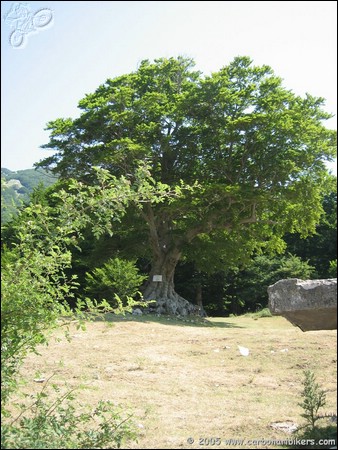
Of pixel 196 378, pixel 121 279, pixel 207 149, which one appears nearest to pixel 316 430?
pixel 196 378

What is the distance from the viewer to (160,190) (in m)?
4.50

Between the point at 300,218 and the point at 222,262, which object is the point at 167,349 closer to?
the point at 300,218

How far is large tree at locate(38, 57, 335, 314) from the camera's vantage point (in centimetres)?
1984

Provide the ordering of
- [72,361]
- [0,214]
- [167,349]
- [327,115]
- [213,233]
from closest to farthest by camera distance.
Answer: [0,214] → [72,361] → [167,349] → [327,115] → [213,233]

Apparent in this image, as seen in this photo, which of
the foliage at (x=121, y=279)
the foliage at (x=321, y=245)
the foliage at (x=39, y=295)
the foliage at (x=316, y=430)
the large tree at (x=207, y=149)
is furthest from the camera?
the foliage at (x=321, y=245)

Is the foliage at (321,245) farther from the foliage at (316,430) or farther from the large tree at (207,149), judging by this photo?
the foliage at (316,430)

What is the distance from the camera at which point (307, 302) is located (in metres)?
4.09

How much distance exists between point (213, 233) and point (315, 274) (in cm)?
773

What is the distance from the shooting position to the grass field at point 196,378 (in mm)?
4891

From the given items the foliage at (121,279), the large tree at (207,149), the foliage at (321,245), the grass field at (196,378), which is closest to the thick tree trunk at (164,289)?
the large tree at (207,149)

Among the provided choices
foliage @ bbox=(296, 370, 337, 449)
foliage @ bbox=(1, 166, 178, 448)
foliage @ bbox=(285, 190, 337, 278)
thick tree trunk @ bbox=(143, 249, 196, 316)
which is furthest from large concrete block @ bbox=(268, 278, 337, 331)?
foliage @ bbox=(285, 190, 337, 278)

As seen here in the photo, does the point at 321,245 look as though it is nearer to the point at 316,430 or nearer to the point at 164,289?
the point at 164,289

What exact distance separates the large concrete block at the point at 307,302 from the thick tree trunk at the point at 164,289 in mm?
15739

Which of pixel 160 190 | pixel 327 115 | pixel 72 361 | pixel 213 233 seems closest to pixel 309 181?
pixel 327 115
